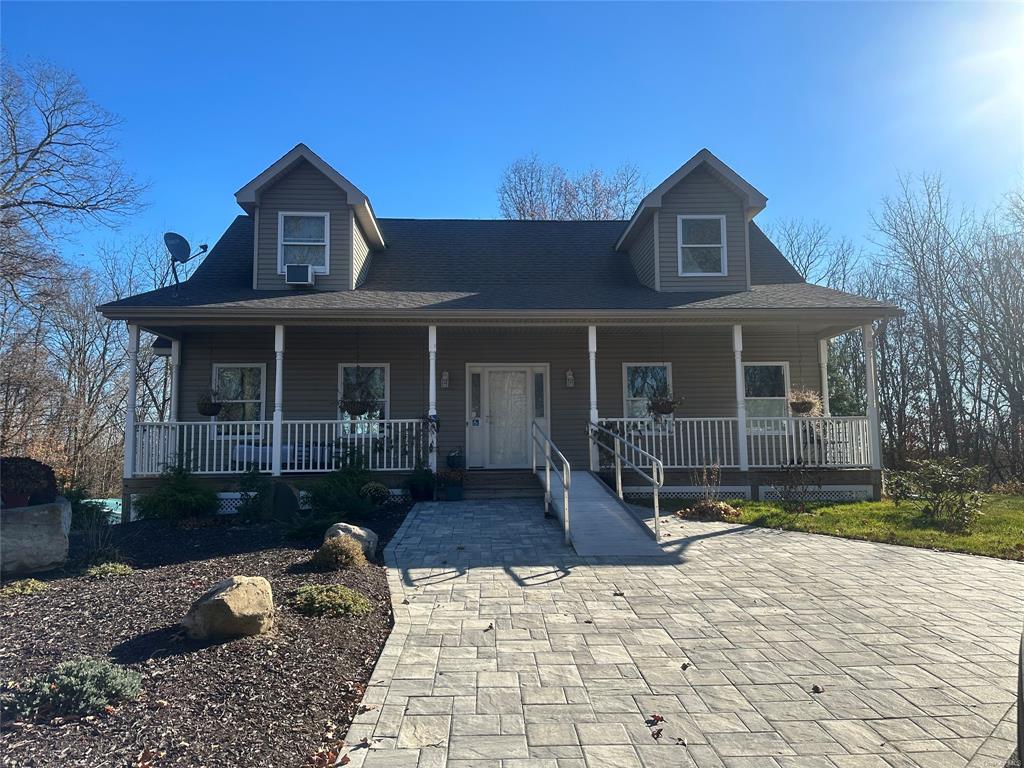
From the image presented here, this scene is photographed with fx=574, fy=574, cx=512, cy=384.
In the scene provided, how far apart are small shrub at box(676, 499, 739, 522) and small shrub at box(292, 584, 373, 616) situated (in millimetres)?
6197

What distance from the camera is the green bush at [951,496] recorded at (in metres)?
8.70

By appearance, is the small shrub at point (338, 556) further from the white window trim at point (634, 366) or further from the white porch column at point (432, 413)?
the white window trim at point (634, 366)

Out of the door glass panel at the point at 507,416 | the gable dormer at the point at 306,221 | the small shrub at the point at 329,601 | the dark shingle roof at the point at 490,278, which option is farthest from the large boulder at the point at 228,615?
the gable dormer at the point at 306,221

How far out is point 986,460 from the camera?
60.6 ft

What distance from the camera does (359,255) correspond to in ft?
42.2

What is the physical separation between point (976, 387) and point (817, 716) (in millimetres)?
21064

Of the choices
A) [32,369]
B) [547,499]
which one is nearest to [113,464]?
[32,369]

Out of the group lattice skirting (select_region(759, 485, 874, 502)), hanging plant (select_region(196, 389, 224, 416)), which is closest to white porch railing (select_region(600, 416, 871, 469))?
lattice skirting (select_region(759, 485, 874, 502))

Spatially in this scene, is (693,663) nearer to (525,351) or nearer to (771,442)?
(771,442)

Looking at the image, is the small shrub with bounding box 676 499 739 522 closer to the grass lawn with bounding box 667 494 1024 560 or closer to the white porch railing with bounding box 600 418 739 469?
the grass lawn with bounding box 667 494 1024 560

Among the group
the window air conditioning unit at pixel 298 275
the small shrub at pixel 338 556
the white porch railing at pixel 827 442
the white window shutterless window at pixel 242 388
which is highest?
the window air conditioning unit at pixel 298 275

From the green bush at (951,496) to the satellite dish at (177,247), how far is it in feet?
46.9

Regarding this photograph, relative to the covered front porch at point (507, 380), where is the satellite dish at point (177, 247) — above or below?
above

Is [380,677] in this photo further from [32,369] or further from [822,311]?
[32,369]
